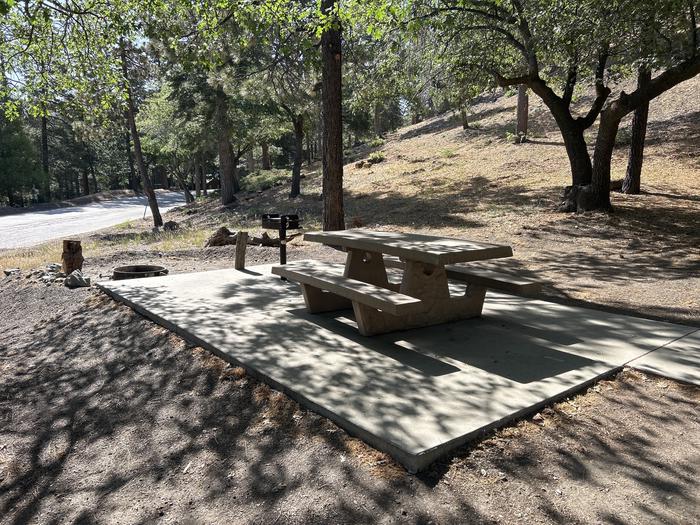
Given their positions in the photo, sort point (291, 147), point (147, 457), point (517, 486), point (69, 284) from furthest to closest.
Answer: point (291, 147)
point (69, 284)
point (147, 457)
point (517, 486)

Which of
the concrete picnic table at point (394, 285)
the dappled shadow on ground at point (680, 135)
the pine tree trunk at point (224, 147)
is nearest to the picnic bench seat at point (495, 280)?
the concrete picnic table at point (394, 285)

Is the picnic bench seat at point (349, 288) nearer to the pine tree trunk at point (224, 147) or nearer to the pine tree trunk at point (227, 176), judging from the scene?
the pine tree trunk at point (224, 147)

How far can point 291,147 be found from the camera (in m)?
45.4

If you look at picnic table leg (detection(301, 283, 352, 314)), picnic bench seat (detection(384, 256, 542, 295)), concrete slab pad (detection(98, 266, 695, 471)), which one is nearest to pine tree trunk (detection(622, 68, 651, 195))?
concrete slab pad (detection(98, 266, 695, 471))

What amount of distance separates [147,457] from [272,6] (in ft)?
23.3

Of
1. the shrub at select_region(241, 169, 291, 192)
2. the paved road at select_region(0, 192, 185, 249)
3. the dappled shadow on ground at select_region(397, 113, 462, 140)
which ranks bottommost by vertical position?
the paved road at select_region(0, 192, 185, 249)

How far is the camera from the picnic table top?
14.2 ft

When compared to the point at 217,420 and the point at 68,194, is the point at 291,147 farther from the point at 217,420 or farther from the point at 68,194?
the point at 217,420

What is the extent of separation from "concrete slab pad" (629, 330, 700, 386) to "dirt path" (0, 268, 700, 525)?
0.43ft

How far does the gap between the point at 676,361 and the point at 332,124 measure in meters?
7.15

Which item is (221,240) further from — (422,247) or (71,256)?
(422,247)

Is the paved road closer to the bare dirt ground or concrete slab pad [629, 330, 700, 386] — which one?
the bare dirt ground

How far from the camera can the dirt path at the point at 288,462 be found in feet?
8.05

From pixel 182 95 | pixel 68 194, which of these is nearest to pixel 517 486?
pixel 182 95
